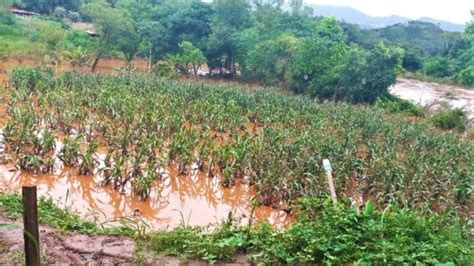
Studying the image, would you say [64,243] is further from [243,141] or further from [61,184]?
[243,141]

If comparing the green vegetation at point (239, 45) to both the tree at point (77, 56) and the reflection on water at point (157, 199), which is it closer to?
the tree at point (77, 56)

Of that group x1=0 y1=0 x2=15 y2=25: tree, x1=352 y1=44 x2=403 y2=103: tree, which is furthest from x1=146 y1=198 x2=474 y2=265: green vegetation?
x1=0 y1=0 x2=15 y2=25: tree

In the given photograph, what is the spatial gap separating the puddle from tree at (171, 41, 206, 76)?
10.0 m

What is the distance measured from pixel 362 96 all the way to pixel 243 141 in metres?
12.3

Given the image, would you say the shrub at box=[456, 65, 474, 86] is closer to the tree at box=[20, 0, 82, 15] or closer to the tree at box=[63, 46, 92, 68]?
the tree at box=[63, 46, 92, 68]

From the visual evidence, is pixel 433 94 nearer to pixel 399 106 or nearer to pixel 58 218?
pixel 399 106

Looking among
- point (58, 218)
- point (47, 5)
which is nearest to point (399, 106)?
point (58, 218)

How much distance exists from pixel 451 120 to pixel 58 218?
14.7 metres

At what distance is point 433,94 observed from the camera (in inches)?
957

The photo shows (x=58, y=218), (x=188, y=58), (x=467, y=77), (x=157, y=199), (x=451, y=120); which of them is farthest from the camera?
(x=467, y=77)

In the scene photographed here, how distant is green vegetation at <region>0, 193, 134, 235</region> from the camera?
5.05 meters

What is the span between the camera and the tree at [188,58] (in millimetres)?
23208

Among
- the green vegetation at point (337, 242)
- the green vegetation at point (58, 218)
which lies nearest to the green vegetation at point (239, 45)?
the green vegetation at point (337, 242)

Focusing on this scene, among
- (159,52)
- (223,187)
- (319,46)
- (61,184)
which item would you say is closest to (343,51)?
(319,46)
